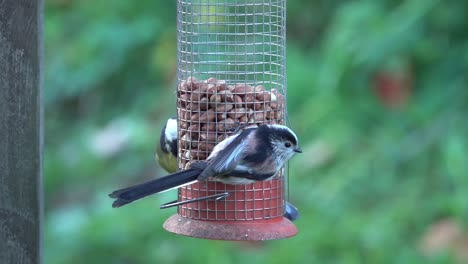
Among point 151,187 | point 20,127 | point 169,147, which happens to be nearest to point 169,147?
point 169,147

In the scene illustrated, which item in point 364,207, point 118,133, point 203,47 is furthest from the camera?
point 118,133

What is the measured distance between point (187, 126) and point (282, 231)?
0.59 m

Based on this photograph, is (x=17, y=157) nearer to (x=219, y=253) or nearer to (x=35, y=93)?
(x=35, y=93)

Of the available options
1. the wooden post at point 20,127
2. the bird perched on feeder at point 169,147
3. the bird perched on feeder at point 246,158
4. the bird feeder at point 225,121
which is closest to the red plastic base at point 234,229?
the bird feeder at point 225,121

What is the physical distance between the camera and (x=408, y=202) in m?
6.30

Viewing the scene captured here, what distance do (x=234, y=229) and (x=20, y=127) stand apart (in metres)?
1.11

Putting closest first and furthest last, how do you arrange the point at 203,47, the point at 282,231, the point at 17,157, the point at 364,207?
the point at 17,157 < the point at 282,231 < the point at 203,47 < the point at 364,207

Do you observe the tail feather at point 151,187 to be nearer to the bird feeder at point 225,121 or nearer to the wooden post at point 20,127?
the bird feeder at point 225,121

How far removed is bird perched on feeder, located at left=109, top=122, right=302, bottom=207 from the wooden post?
2.27 ft

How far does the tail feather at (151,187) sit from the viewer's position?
354 cm

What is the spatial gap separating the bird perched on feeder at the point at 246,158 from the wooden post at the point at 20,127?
27.2 inches

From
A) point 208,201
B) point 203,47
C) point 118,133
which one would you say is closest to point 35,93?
point 208,201

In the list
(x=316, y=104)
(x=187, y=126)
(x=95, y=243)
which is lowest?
(x=95, y=243)

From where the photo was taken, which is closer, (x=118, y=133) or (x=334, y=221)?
(x=334, y=221)
